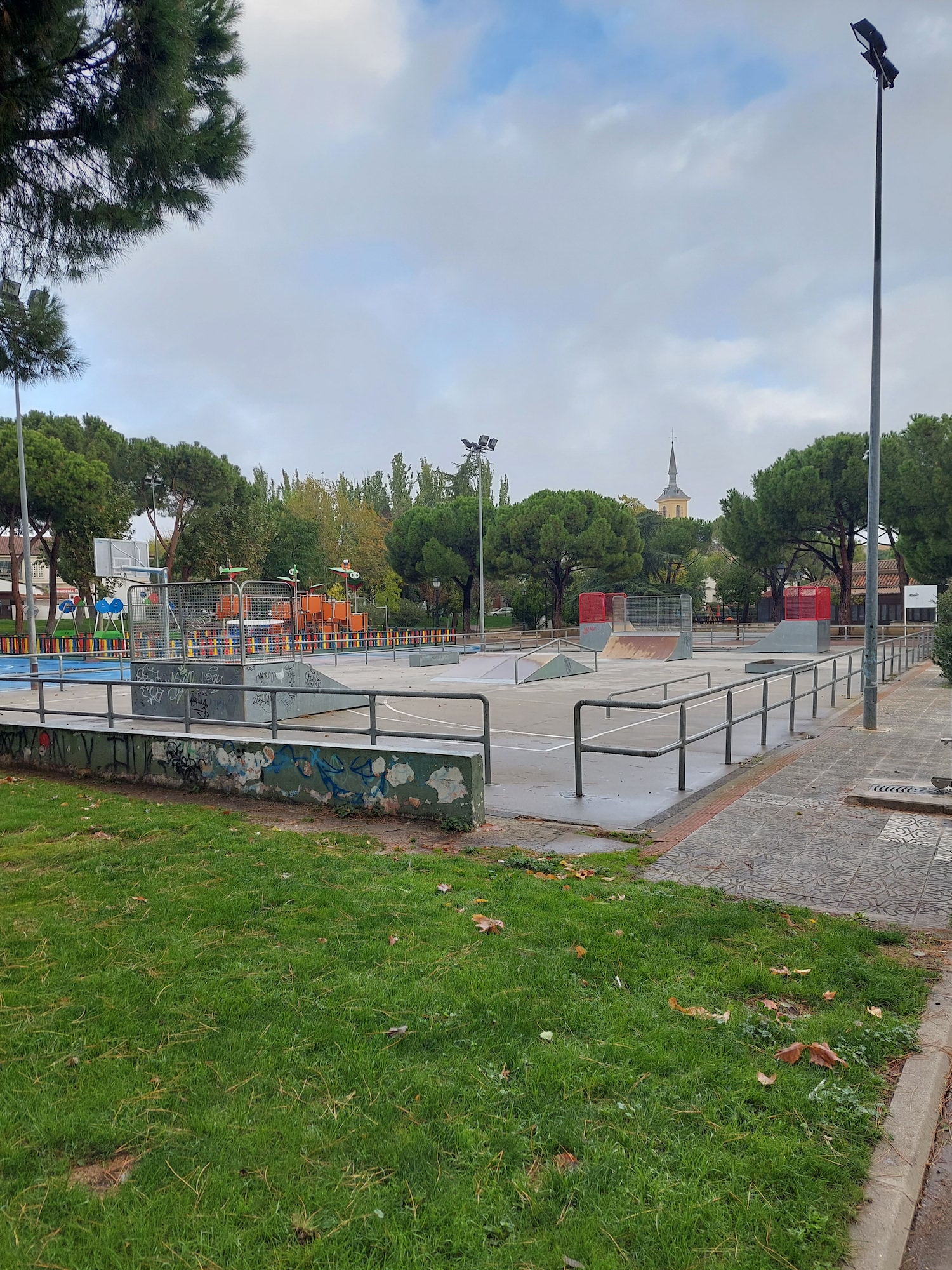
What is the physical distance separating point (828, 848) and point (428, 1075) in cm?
434

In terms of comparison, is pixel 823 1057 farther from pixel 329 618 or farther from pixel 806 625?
pixel 329 618

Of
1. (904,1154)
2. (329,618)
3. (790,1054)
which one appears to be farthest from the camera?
(329,618)

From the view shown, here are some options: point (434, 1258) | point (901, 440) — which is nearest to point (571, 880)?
point (434, 1258)

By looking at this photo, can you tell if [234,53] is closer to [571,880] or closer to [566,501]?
[571,880]

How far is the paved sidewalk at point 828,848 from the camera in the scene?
506 cm

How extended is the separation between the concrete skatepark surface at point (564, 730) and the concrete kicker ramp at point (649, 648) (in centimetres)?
730

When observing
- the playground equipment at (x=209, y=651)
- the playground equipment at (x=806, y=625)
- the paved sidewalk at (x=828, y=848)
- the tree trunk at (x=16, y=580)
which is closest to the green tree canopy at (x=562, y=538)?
the playground equipment at (x=806, y=625)

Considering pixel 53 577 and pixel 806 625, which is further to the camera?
pixel 53 577

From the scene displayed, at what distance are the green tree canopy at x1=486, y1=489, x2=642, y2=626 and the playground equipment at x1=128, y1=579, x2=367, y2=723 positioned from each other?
132 ft

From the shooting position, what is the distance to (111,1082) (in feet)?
9.18

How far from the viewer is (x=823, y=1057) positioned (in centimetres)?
306

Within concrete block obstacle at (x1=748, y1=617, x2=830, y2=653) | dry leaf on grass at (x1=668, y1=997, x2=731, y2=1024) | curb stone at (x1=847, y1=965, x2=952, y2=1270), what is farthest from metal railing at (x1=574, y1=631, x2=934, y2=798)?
concrete block obstacle at (x1=748, y1=617, x2=830, y2=653)

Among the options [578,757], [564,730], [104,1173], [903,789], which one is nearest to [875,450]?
[564,730]

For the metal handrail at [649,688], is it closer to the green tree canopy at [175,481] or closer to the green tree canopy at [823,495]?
the green tree canopy at [823,495]
